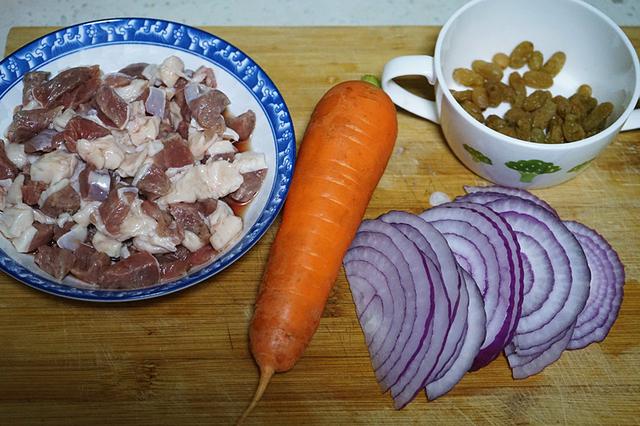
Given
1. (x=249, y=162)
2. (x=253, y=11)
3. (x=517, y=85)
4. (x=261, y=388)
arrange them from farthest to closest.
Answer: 1. (x=253, y=11)
2. (x=517, y=85)
3. (x=249, y=162)
4. (x=261, y=388)

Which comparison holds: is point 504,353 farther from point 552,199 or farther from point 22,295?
point 22,295

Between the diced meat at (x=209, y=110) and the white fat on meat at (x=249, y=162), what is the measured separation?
0.13 metres

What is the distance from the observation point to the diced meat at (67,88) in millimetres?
2137

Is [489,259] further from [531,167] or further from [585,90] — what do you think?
[585,90]

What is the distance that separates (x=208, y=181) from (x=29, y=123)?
1.98 ft

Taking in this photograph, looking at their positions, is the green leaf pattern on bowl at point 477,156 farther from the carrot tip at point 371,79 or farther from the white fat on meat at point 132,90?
the white fat on meat at point 132,90

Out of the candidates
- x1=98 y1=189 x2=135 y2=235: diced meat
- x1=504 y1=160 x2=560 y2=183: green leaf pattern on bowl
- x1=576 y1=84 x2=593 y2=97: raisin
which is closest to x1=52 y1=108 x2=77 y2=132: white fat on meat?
x1=98 y1=189 x2=135 y2=235: diced meat

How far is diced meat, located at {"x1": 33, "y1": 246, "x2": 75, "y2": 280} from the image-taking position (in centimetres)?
189

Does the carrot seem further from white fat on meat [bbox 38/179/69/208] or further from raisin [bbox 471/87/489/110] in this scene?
white fat on meat [bbox 38/179/69/208]

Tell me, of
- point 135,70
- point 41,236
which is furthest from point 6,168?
point 135,70

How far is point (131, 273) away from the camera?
6.21ft

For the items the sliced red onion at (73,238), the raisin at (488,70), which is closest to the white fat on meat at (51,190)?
the sliced red onion at (73,238)

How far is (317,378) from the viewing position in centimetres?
200

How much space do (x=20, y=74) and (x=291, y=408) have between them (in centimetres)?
141
